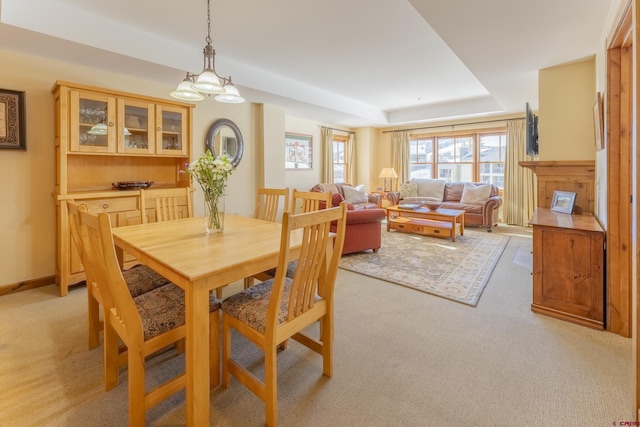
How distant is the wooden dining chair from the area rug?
1.59 meters

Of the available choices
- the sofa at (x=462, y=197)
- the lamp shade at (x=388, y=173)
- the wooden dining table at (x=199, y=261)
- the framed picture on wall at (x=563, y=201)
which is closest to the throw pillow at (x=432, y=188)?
the sofa at (x=462, y=197)

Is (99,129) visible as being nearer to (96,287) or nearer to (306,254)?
(96,287)

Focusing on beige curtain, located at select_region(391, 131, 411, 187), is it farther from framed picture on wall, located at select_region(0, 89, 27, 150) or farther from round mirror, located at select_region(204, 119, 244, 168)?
framed picture on wall, located at select_region(0, 89, 27, 150)

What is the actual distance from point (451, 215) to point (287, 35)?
352cm

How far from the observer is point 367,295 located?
2.83 metres

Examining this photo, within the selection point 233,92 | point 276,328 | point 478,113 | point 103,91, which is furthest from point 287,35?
point 478,113

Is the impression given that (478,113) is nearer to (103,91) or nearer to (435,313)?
(435,313)

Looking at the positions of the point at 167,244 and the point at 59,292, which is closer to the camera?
the point at 167,244

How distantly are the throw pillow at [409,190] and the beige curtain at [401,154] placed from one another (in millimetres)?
716

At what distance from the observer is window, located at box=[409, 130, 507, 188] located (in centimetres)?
670

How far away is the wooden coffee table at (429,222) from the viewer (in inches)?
193

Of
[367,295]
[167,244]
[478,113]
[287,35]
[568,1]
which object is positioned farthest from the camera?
[478,113]

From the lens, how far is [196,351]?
49.4 inches

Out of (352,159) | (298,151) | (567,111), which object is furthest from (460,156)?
(567,111)
